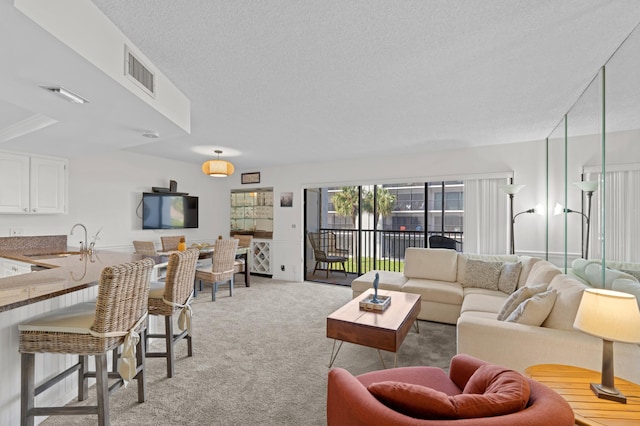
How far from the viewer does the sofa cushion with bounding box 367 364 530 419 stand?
928 millimetres

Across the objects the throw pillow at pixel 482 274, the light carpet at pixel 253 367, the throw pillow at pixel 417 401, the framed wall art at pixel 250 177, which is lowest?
the light carpet at pixel 253 367

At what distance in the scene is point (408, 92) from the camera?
254 centimetres

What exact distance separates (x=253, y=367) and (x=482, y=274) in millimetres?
3017

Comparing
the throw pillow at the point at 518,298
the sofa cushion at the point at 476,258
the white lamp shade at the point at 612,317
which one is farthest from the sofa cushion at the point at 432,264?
the white lamp shade at the point at 612,317

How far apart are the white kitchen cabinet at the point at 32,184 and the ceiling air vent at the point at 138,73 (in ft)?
9.21

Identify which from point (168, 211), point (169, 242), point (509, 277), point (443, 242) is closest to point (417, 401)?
point (509, 277)

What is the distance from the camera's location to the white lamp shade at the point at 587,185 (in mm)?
2365

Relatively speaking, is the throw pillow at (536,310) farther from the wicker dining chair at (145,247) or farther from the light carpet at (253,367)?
the wicker dining chair at (145,247)

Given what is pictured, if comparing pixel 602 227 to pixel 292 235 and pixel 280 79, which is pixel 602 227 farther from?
pixel 292 235

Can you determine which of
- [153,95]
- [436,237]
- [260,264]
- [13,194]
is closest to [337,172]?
[436,237]

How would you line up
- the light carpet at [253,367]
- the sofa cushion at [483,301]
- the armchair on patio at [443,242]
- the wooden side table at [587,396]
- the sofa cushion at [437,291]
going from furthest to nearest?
the armchair on patio at [443,242] < the sofa cushion at [437,291] < the sofa cushion at [483,301] < the light carpet at [253,367] < the wooden side table at [587,396]

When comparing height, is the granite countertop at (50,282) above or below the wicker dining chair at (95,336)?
above

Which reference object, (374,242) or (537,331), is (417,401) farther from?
(374,242)

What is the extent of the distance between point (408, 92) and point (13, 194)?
4622 millimetres
